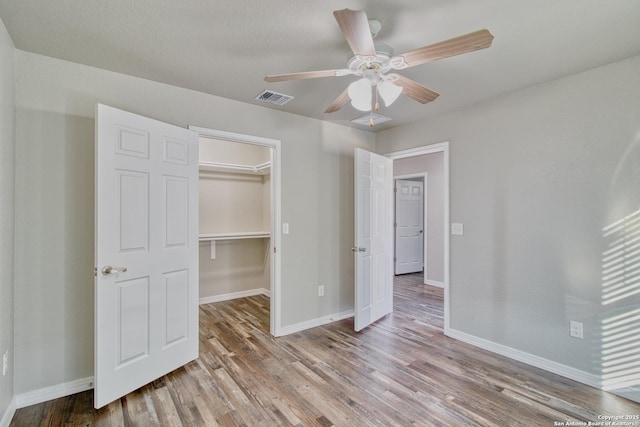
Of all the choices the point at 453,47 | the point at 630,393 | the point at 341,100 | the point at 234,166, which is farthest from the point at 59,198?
the point at 630,393

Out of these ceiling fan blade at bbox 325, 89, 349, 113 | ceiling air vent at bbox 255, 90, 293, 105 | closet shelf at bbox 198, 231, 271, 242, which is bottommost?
closet shelf at bbox 198, 231, 271, 242

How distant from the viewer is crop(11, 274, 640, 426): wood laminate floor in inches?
79.5

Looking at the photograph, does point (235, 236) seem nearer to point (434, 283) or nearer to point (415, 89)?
point (415, 89)

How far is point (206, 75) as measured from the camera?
252 centimetres

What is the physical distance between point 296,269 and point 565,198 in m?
2.61

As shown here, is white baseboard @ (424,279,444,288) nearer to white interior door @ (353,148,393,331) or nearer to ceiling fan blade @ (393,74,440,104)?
white interior door @ (353,148,393,331)

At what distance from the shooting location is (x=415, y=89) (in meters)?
2.01

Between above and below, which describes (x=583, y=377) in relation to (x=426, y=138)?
below

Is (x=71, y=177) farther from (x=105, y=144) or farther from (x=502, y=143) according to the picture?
(x=502, y=143)

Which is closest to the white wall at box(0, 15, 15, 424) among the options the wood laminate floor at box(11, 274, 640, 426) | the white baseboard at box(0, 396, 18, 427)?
the white baseboard at box(0, 396, 18, 427)

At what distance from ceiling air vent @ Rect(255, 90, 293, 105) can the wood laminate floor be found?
2460 millimetres

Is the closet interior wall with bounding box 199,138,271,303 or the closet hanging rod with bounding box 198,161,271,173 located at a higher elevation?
the closet hanging rod with bounding box 198,161,271,173

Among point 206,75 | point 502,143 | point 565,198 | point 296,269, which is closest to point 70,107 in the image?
point 206,75

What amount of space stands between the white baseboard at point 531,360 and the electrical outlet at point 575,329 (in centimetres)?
27
